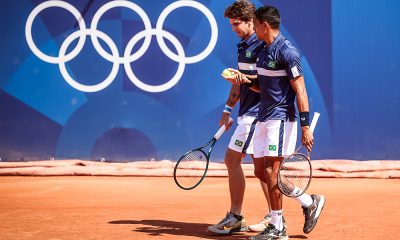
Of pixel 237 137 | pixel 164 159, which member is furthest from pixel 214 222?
pixel 164 159

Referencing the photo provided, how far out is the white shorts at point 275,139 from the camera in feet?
17.4

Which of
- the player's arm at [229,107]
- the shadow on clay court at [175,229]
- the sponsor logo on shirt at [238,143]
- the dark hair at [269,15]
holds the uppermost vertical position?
the dark hair at [269,15]

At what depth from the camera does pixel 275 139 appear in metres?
→ 5.31

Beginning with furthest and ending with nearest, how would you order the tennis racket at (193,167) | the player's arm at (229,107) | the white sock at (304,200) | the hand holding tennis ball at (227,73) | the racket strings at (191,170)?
the racket strings at (191,170)
the player's arm at (229,107)
the tennis racket at (193,167)
the white sock at (304,200)
the hand holding tennis ball at (227,73)

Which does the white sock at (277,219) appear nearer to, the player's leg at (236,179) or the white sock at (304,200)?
the white sock at (304,200)

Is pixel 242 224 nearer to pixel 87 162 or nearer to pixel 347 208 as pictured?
pixel 347 208

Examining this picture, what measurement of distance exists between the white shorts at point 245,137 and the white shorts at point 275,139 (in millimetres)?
438

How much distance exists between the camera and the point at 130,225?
6133 mm

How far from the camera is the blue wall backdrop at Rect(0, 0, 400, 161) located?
970cm

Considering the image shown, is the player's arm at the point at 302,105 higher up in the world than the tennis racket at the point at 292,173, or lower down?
higher up

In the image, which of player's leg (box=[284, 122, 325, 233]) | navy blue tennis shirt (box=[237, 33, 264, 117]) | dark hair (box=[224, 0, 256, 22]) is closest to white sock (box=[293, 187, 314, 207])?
player's leg (box=[284, 122, 325, 233])

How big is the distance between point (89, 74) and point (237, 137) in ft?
14.3

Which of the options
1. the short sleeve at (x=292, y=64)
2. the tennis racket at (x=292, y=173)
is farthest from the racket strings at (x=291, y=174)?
the short sleeve at (x=292, y=64)

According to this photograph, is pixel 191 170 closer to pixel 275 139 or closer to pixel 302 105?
pixel 275 139
